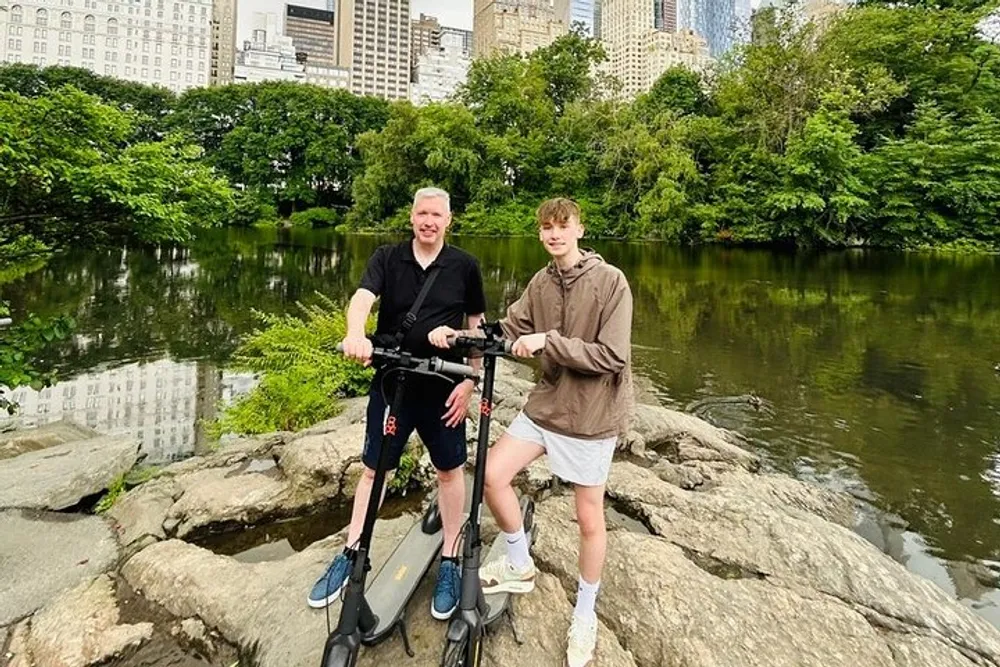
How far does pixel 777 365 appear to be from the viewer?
10461 mm

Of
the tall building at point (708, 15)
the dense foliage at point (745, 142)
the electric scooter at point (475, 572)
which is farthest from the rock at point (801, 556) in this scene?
the tall building at point (708, 15)

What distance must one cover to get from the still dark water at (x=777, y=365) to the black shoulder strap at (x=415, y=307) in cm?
434

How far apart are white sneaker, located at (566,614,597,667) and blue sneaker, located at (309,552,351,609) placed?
1.12m

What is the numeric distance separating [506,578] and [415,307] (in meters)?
1.43

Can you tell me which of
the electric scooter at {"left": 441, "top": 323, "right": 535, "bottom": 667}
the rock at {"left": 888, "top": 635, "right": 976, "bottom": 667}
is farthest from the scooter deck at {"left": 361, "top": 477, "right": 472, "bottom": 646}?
the rock at {"left": 888, "top": 635, "right": 976, "bottom": 667}

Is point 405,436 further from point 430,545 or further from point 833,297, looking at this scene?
point 833,297

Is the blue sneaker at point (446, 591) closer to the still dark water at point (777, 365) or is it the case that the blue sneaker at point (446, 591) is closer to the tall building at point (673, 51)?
the still dark water at point (777, 365)

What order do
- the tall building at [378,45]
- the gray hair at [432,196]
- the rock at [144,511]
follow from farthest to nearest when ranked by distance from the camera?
the tall building at [378,45] → the rock at [144,511] → the gray hair at [432,196]

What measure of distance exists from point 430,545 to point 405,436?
0.79m

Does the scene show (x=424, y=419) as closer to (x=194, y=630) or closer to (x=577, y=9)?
(x=194, y=630)

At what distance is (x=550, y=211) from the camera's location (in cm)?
265

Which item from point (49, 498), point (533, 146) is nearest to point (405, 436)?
point (49, 498)

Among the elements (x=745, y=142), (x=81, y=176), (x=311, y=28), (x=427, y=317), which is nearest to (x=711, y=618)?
(x=427, y=317)

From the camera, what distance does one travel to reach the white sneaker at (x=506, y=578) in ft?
9.69
